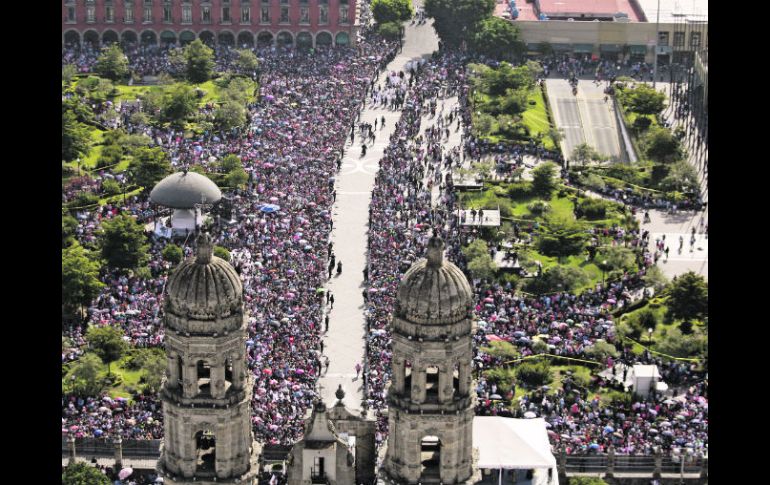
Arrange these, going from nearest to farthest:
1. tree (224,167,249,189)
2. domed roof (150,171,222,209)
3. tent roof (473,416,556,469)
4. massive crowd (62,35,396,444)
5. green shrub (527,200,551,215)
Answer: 1. tent roof (473,416,556,469)
2. massive crowd (62,35,396,444)
3. domed roof (150,171,222,209)
4. green shrub (527,200,551,215)
5. tree (224,167,249,189)

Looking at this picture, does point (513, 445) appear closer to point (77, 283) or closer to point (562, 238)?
point (77, 283)

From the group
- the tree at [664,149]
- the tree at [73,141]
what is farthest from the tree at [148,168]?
the tree at [664,149]

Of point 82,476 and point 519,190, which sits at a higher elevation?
point 519,190

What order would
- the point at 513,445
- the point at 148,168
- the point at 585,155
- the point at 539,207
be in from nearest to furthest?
the point at 513,445
the point at 539,207
the point at 148,168
the point at 585,155

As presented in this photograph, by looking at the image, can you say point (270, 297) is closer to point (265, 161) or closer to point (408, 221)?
point (408, 221)

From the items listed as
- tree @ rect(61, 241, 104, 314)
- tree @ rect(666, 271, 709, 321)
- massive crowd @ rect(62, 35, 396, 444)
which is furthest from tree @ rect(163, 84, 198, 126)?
tree @ rect(666, 271, 709, 321)

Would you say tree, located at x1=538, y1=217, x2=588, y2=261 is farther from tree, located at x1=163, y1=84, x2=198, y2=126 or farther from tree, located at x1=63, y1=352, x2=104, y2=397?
tree, located at x1=163, y1=84, x2=198, y2=126

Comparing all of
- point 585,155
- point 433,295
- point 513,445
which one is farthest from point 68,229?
point 433,295
